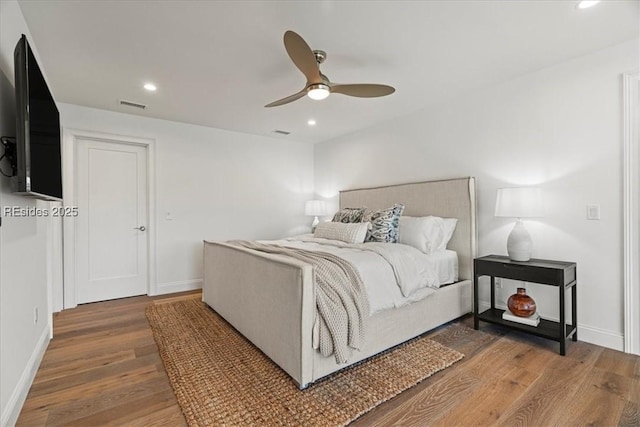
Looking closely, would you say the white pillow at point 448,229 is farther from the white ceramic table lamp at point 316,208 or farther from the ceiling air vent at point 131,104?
the ceiling air vent at point 131,104

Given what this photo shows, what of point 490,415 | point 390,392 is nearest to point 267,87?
point 390,392

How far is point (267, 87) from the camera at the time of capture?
3.17 meters

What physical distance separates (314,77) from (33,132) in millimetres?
1805

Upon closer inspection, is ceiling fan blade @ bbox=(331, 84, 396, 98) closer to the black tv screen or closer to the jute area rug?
the black tv screen

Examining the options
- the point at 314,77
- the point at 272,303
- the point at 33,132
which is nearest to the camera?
the point at 33,132

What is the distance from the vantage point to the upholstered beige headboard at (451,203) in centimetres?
324

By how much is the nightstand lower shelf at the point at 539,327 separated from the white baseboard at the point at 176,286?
3.77 meters

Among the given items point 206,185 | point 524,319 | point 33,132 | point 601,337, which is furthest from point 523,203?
point 206,185

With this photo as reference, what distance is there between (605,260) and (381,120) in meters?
2.93

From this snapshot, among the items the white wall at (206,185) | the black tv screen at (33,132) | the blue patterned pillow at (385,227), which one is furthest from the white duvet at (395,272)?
the white wall at (206,185)

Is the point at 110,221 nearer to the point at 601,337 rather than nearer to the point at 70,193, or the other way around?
the point at 70,193

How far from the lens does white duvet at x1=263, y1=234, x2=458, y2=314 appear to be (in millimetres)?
2283

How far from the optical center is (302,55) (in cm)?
203

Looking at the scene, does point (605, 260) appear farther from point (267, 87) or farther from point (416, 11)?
point (267, 87)
